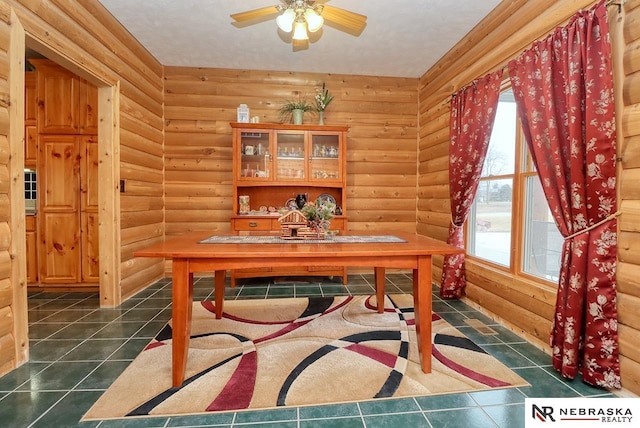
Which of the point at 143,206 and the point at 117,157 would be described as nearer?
the point at 117,157

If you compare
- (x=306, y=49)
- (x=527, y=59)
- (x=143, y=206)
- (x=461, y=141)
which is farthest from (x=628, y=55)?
(x=143, y=206)

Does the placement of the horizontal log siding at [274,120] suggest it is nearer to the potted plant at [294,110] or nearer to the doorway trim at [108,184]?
the potted plant at [294,110]

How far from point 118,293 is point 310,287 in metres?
1.95

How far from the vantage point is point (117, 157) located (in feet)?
9.61

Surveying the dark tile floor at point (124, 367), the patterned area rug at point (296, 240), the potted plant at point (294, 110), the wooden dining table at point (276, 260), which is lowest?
the dark tile floor at point (124, 367)

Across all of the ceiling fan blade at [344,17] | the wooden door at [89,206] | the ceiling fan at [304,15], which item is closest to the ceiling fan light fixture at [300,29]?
the ceiling fan at [304,15]

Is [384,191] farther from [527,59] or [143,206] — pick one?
[143,206]

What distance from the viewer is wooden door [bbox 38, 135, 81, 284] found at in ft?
10.7

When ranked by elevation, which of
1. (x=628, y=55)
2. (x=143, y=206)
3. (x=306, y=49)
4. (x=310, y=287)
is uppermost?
(x=306, y=49)

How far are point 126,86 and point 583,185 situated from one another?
12.8ft

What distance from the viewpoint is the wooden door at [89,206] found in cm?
328

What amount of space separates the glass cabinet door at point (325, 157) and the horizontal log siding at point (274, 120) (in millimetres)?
349

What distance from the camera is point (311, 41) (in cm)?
325

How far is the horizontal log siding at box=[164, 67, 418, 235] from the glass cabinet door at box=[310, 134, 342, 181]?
349mm
